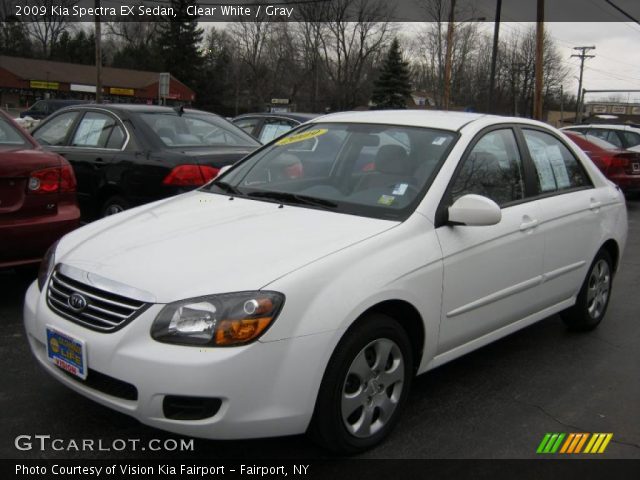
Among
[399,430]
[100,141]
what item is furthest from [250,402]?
[100,141]

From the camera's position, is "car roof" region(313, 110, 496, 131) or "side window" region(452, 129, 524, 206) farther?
"car roof" region(313, 110, 496, 131)

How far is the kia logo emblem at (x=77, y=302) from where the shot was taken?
9.17 feet

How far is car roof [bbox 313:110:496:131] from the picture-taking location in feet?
12.8

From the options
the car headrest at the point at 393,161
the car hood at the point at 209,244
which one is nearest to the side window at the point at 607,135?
the car headrest at the point at 393,161

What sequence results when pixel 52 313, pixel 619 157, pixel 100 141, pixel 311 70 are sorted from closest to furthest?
pixel 52 313
pixel 100 141
pixel 619 157
pixel 311 70

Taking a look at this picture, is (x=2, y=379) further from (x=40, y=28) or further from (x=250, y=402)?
(x=40, y=28)

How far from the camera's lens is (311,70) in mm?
72500

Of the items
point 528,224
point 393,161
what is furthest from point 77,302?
point 528,224

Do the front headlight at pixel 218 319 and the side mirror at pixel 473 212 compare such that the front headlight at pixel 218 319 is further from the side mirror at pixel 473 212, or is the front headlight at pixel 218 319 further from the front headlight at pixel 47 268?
the side mirror at pixel 473 212

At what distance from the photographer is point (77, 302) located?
9.27 ft

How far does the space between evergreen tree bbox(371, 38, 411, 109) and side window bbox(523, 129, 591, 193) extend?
190 feet

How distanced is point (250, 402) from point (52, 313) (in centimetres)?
109

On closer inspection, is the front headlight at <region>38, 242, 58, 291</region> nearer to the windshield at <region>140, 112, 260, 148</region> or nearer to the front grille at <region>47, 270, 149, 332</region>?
the front grille at <region>47, 270, 149, 332</region>

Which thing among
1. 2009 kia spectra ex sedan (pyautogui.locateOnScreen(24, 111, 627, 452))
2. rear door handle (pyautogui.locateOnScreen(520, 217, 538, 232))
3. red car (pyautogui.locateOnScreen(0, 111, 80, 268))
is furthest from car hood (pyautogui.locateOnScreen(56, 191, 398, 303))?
red car (pyautogui.locateOnScreen(0, 111, 80, 268))
